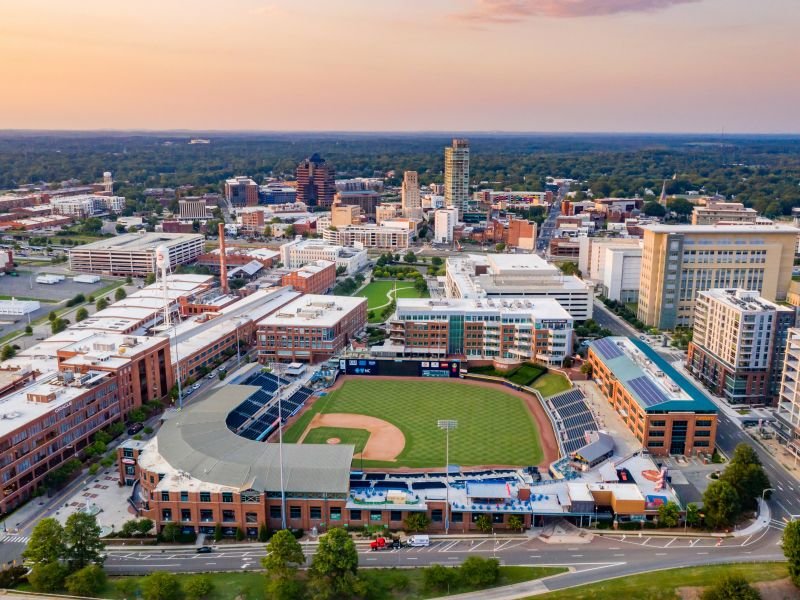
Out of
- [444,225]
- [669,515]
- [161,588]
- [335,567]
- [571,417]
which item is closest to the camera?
[161,588]

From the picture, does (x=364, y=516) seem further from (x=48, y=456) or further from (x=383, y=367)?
(x=383, y=367)

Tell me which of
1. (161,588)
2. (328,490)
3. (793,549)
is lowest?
(161,588)

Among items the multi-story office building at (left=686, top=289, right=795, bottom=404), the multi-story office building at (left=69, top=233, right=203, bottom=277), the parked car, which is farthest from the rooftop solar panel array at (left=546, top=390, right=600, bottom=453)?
the multi-story office building at (left=69, top=233, right=203, bottom=277)

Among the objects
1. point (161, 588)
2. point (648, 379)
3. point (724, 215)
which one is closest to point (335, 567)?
point (161, 588)

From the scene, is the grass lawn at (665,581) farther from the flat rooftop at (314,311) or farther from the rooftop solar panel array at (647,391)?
the flat rooftop at (314,311)

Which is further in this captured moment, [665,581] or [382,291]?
[382,291]

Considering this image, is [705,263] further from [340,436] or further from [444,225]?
[444,225]
